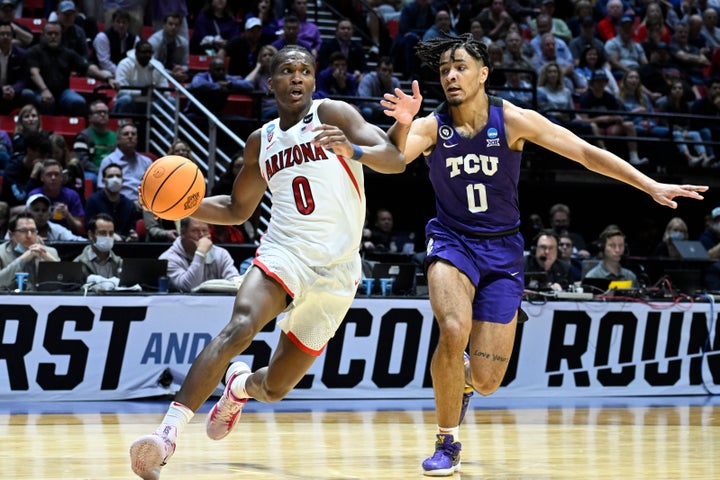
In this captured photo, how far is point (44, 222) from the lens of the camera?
10.9 meters

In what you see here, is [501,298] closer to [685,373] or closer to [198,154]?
[685,373]

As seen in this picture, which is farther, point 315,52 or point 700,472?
point 315,52

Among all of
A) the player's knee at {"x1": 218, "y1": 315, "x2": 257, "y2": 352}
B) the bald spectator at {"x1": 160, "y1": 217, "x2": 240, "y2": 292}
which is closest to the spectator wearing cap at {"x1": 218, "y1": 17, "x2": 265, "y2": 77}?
the bald spectator at {"x1": 160, "y1": 217, "x2": 240, "y2": 292}

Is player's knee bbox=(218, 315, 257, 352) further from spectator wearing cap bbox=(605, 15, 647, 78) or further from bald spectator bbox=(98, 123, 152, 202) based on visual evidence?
spectator wearing cap bbox=(605, 15, 647, 78)

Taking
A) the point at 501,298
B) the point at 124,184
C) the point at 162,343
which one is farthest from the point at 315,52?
the point at 501,298

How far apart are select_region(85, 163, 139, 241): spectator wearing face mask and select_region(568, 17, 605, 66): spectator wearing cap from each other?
889cm

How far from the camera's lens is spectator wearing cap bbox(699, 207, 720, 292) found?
40.4ft

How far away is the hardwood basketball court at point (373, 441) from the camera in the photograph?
5.91m

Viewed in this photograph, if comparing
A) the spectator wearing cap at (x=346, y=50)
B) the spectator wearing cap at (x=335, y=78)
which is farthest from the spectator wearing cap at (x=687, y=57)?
the spectator wearing cap at (x=335, y=78)

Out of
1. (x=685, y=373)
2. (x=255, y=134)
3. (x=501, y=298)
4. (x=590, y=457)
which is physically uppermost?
(x=255, y=134)

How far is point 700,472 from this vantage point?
5.97 meters

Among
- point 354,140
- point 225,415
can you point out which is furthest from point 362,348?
point 354,140

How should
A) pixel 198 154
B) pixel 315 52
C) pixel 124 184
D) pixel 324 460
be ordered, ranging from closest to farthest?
pixel 324 460 → pixel 124 184 → pixel 198 154 → pixel 315 52

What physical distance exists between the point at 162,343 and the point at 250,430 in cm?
198
